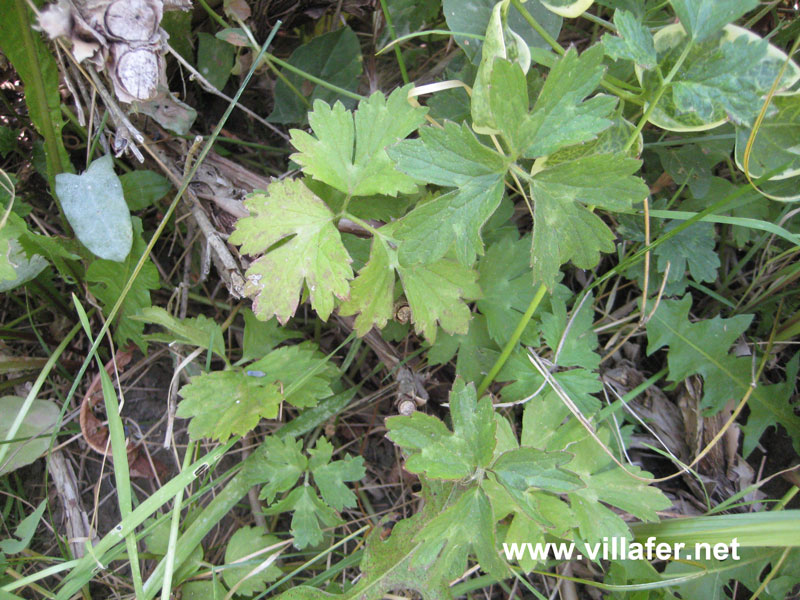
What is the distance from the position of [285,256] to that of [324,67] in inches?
33.8

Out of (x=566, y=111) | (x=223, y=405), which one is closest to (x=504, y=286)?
(x=566, y=111)

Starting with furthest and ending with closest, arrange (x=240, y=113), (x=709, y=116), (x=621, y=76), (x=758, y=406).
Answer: (x=240, y=113)
(x=758, y=406)
(x=621, y=76)
(x=709, y=116)

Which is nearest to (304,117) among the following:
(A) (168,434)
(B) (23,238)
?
(B) (23,238)

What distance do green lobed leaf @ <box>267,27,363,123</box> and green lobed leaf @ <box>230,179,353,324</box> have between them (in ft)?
1.95

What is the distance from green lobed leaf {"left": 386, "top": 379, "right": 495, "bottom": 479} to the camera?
5.00 ft

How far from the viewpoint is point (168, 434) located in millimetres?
1941

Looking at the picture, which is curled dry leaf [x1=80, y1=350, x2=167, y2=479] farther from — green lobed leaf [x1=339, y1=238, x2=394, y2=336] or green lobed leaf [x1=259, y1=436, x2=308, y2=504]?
green lobed leaf [x1=339, y1=238, x2=394, y2=336]

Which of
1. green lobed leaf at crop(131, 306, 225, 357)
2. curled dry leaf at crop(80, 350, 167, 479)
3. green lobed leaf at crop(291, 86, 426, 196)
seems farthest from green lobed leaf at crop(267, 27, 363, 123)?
curled dry leaf at crop(80, 350, 167, 479)

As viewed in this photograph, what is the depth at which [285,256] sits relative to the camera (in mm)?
1582

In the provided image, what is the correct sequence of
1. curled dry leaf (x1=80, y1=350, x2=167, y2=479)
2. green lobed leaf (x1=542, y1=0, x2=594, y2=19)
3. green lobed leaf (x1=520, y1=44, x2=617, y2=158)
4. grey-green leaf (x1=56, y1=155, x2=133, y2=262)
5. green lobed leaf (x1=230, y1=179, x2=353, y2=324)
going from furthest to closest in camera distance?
1. curled dry leaf (x1=80, y1=350, x2=167, y2=479)
2. grey-green leaf (x1=56, y1=155, x2=133, y2=262)
3. green lobed leaf (x1=230, y1=179, x2=353, y2=324)
4. green lobed leaf (x1=542, y1=0, x2=594, y2=19)
5. green lobed leaf (x1=520, y1=44, x2=617, y2=158)

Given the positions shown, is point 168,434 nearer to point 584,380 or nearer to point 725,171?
point 584,380

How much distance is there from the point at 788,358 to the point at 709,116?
4.02 ft

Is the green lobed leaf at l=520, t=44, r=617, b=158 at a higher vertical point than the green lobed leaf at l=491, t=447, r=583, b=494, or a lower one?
higher
